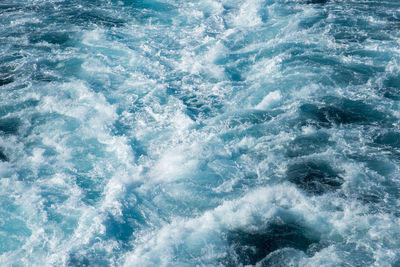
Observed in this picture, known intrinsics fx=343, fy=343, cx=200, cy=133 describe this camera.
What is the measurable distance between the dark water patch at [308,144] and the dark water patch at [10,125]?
6.05 metres

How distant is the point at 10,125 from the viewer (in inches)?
310

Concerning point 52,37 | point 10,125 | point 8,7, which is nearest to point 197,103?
point 10,125

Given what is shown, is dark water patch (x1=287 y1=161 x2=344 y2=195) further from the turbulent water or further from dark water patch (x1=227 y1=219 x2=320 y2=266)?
dark water patch (x1=227 y1=219 x2=320 y2=266)

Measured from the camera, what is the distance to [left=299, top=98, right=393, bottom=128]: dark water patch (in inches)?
293

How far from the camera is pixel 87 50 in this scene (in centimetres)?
1023

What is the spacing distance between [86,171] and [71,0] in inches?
338

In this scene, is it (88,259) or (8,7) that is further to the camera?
(8,7)

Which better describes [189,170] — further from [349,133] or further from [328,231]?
[349,133]

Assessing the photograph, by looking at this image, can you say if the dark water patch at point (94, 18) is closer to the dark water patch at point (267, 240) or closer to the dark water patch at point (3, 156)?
the dark water patch at point (3, 156)

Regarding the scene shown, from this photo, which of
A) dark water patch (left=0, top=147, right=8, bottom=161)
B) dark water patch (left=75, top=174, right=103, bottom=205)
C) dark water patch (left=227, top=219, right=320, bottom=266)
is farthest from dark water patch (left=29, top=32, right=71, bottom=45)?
dark water patch (left=227, top=219, right=320, bottom=266)

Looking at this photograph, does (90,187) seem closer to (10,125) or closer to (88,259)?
(88,259)

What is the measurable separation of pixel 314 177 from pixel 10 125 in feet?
22.1

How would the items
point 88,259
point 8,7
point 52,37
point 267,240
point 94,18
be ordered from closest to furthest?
point 88,259, point 267,240, point 52,37, point 94,18, point 8,7

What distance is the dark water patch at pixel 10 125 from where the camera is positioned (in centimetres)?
773
